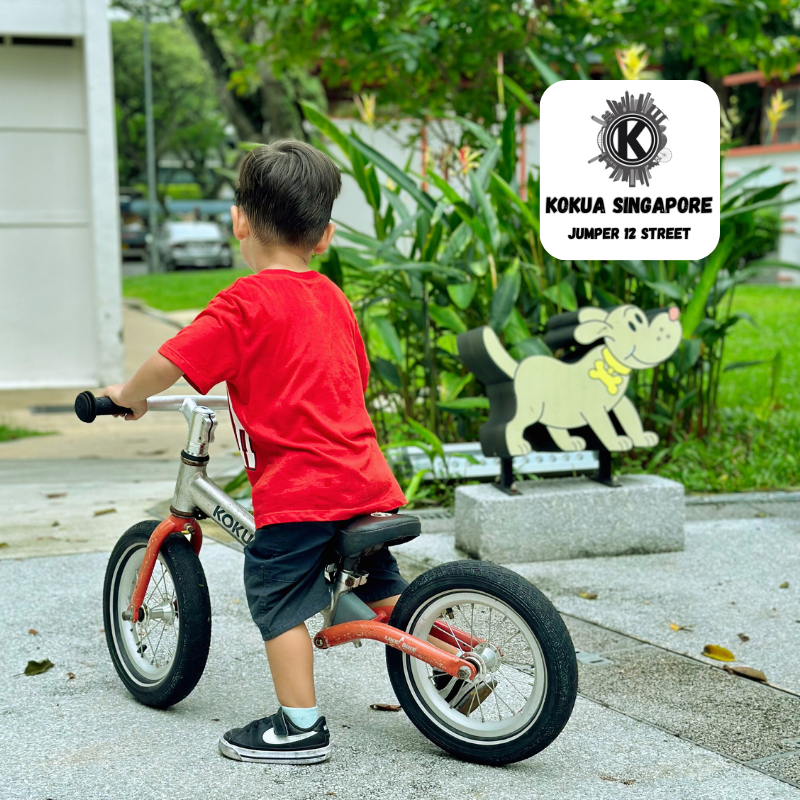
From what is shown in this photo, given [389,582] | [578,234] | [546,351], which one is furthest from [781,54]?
[389,582]

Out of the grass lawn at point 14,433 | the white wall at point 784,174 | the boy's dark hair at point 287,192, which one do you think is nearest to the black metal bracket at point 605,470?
the boy's dark hair at point 287,192

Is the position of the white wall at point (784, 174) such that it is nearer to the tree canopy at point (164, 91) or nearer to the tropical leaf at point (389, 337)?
the tropical leaf at point (389, 337)

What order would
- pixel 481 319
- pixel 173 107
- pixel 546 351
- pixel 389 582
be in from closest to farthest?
pixel 389 582 < pixel 546 351 < pixel 481 319 < pixel 173 107

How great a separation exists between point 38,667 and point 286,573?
1.18m

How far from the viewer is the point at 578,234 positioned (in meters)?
5.40

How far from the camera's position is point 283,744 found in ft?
9.25

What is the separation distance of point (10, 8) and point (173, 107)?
121 ft

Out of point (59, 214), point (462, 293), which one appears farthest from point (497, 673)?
point (59, 214)

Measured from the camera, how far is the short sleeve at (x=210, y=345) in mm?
2668

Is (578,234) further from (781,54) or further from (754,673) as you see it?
(781,54)

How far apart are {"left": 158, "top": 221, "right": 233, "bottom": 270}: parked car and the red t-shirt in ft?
93.9

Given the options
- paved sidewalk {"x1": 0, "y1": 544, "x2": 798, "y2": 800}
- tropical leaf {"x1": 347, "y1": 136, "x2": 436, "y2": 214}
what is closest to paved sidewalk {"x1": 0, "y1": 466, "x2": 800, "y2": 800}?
paved sidewalk {"x1": 0, "y1": 544, "x2": 798, "y2": 800}

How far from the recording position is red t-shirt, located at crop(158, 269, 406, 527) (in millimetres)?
2723

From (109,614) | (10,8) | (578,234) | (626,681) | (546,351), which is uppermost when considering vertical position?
(10,8)
